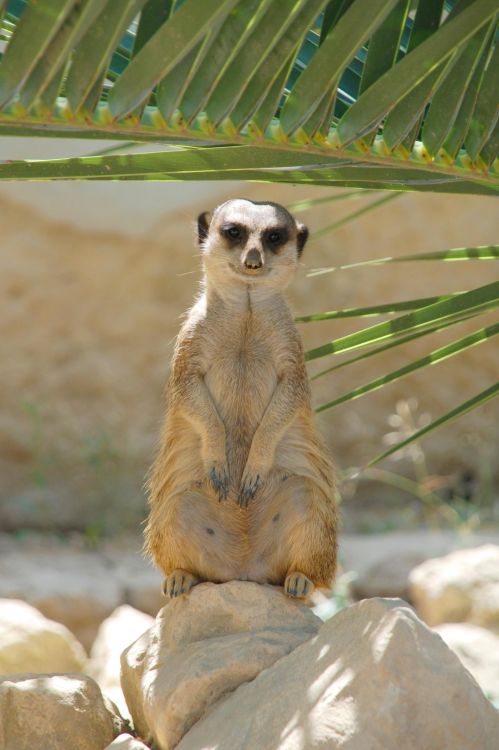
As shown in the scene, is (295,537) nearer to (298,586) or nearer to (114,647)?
(298,586)

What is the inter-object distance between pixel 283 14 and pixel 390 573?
15.1 ft

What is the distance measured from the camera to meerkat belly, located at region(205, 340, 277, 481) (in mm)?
3035

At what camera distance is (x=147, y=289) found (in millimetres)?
7090

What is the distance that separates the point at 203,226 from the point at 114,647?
5.33ft

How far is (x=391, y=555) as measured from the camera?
237 inches

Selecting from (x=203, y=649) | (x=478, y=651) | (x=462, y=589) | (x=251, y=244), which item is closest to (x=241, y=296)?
(x=251, y=244)

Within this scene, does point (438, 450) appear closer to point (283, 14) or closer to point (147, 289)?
point (147, 289)

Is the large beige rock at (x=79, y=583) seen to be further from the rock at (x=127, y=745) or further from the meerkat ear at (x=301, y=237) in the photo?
the rock at (x=127, y=745)

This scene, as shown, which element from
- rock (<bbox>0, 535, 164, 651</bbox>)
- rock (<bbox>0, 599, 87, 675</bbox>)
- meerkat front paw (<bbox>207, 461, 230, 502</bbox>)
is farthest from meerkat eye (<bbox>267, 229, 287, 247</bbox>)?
rock (<bbox>0, 535, 164, 651</bbox>)

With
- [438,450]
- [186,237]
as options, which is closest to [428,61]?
[186,237]

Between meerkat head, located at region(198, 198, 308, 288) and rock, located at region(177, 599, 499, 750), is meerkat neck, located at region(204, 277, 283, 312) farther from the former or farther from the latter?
rock, located at region(177, 599, 499, 750)

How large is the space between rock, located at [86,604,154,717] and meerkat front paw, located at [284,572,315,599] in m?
0.96

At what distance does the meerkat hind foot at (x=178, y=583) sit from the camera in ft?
8.93

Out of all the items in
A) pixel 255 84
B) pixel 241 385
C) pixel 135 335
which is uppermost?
pixel 255 84
